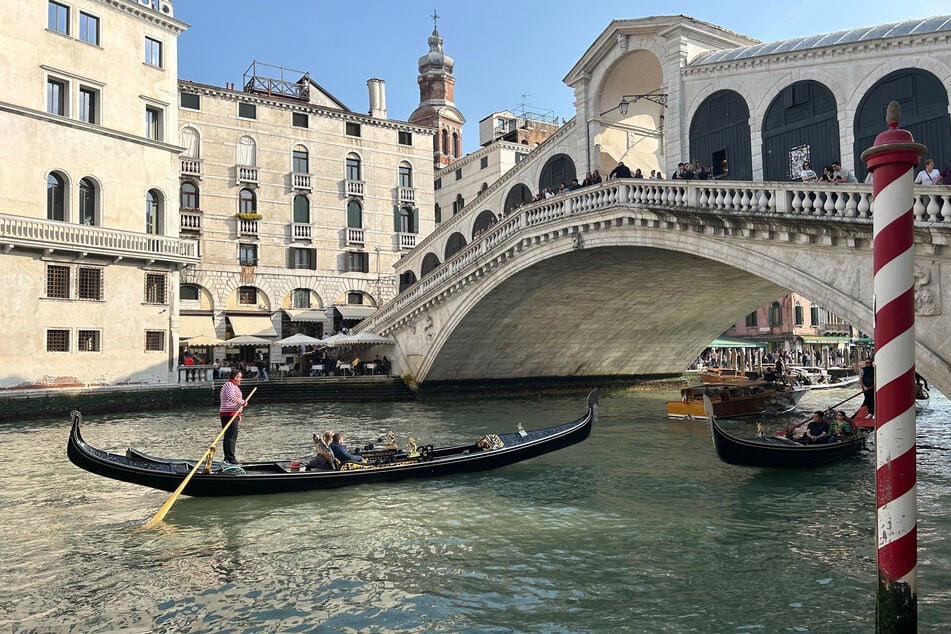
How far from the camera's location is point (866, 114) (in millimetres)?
11242

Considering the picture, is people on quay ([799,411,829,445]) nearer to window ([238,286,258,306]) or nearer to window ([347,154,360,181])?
window ([238,286,258,306])

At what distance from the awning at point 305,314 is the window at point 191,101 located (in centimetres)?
699

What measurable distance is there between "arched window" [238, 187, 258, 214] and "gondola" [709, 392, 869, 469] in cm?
1935

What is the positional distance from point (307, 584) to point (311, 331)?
20734mm

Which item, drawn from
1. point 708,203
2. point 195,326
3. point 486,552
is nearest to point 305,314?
point 195,326

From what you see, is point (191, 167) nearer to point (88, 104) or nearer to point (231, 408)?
point (88, 104)

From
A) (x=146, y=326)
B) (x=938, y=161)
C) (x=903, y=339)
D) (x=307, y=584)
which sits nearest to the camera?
(x=903, y=339)

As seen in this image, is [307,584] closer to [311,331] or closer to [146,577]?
[146,577]

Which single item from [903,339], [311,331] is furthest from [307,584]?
[311,331]

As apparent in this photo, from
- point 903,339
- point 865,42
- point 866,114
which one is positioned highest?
point 865,42

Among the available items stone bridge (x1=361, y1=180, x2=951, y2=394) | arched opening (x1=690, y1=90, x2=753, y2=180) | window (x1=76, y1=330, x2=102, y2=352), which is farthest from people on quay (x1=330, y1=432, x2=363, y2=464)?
window (x1=76, y1=330, x2=102, y2=352)

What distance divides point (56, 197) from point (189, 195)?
6.81m

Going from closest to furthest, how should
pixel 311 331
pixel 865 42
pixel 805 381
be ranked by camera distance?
pixel 865 42 → pixel 805 381 → pixel 311 331

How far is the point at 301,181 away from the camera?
990 inches
